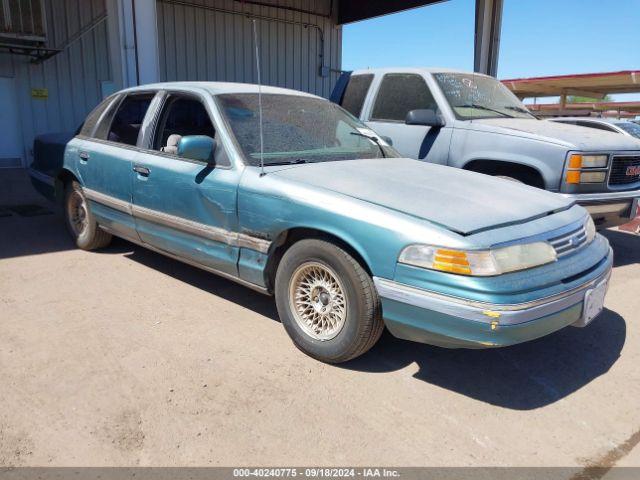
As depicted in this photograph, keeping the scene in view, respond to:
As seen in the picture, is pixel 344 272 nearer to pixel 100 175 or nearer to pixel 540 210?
pixel 540 210

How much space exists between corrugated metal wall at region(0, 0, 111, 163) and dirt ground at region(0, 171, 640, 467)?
29.4 ft

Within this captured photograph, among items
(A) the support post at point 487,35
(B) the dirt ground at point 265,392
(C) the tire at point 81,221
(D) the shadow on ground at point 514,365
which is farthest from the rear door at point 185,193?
(A) the support post at point 487,35

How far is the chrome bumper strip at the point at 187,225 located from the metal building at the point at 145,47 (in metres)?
3.96

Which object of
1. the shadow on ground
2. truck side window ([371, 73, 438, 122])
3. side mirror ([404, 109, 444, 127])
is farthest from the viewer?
truck side window ([371, 73, 438, 122])

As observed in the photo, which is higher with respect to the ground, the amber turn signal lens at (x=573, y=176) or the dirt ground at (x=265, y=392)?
the amber turn signal lens at (x=573, y=176)

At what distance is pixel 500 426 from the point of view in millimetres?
2621

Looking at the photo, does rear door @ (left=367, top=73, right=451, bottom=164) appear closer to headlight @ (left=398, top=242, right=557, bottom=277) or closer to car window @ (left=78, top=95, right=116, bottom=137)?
car window @ (left=78, top=95, right=116, bottom=137)

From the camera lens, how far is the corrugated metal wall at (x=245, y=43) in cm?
1319

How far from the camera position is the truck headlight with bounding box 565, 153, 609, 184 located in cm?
480

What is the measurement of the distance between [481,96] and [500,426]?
4331 millimetres

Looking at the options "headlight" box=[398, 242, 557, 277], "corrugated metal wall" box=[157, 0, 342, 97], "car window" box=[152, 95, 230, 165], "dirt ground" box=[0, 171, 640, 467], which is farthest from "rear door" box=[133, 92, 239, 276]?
"corrugated metal wall" box=[157, 0, 342, 97]

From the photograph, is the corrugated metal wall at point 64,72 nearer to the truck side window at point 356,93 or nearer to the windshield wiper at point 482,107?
the truck side window at point 356,93

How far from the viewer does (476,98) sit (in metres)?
5.90

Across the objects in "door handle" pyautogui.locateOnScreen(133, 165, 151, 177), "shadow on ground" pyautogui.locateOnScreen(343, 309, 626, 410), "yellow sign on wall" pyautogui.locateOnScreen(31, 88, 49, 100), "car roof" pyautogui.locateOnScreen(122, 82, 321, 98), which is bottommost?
"shadow on ground" pyautogui.locateOnScreen(343, 309, 626, 410)
